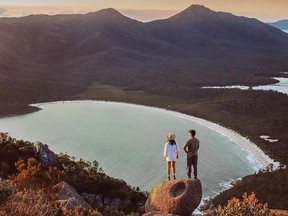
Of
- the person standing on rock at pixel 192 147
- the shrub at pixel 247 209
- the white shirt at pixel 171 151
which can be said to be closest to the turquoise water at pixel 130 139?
the person standing on rock at pixel 192 147

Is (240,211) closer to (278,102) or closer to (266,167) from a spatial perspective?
(266,167)

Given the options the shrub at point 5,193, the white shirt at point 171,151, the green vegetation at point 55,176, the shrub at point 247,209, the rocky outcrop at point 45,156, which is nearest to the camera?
the shrub at point 5,193

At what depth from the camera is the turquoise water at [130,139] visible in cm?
10019

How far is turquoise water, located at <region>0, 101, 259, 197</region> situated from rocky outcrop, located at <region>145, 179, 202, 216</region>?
6359cm

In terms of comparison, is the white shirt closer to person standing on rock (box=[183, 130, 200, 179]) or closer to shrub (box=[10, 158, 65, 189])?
person standing on rock (box=[183, 130, 200, 179])

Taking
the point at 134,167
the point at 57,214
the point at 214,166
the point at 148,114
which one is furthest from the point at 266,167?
the point at 57,214

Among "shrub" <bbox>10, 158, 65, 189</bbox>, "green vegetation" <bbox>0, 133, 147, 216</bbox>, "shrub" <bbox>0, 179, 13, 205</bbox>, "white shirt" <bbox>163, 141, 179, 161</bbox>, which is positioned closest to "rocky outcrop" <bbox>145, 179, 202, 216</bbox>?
"white shirt" <bbox>163, 141, 179, 161</bbox>

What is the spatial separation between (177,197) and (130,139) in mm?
112653

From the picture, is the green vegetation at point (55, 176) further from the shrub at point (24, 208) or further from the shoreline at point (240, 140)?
the shoreline at point (240, 140)

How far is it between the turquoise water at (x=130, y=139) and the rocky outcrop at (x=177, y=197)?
63595 mm

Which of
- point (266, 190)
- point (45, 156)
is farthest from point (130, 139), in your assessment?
point (45, 156)

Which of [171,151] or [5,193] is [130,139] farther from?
[5,193]

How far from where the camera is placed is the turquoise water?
100188 millimetres

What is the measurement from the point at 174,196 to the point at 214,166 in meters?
84.8
